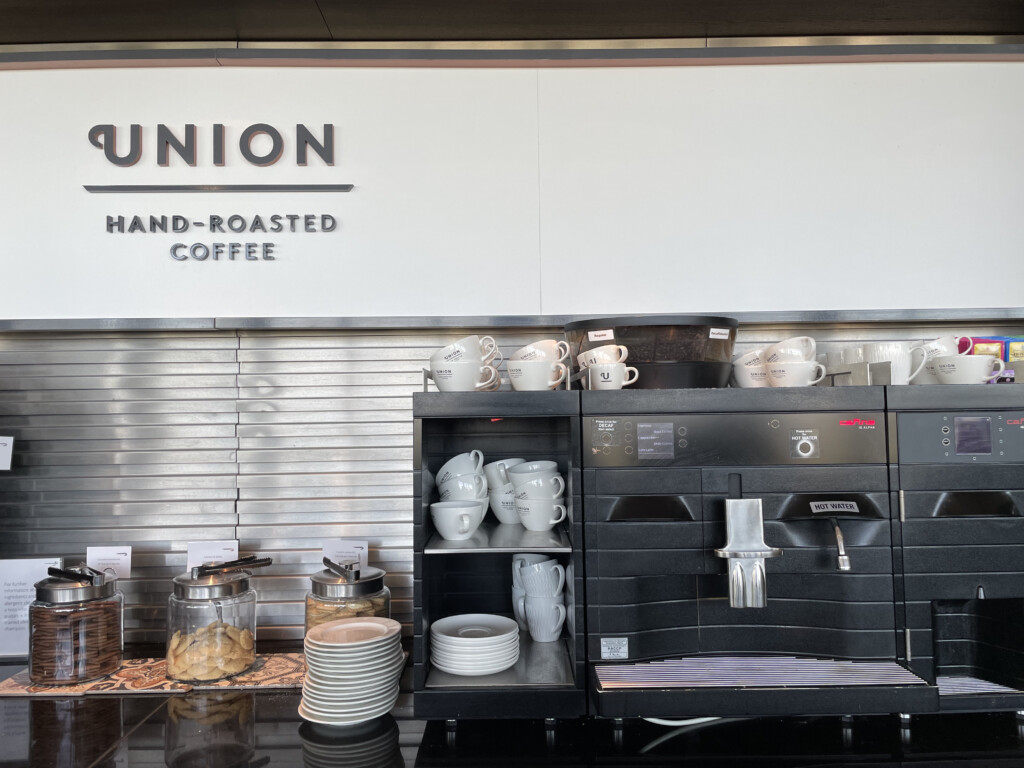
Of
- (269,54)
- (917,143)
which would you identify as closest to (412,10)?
(269,54)

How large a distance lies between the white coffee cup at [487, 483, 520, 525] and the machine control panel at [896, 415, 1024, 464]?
0.84 metres

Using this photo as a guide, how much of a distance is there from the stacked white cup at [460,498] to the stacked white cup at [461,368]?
8.0 inches

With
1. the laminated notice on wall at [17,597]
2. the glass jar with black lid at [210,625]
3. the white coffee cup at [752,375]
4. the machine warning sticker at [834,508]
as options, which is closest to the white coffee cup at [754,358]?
the white coffee cup at [752,375]

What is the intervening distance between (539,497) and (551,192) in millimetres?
860

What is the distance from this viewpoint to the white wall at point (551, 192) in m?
1.78

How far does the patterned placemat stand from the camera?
1.53 m

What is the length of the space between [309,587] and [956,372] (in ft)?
5.70

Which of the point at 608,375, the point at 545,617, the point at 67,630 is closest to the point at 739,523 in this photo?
the point at 608,375

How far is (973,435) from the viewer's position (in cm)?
131

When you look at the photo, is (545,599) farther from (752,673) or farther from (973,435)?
(973,435)

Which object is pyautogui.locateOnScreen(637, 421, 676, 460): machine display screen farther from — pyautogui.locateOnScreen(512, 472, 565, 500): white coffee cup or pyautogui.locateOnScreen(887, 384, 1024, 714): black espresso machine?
pyautogui.locateOnScreen(887, 384, 1024, 714): black espresso machine

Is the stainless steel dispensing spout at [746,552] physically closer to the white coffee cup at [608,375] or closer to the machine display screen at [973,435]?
the white coffee cup at [608,375]

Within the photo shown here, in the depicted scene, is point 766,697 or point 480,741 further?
point 480,741

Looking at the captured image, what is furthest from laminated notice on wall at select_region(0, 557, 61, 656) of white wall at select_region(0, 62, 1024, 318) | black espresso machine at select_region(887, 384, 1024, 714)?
black espresso machine at select_region(887, 384, 1024, 714)
